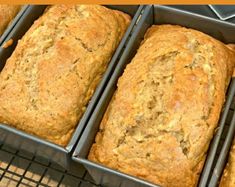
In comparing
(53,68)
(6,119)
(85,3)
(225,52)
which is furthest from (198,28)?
(6,119)

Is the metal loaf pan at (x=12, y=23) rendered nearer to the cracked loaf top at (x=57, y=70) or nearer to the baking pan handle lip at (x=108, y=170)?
the cracked loaf top at (x=57, y=70)

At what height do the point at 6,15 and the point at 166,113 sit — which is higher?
the point at 6,15

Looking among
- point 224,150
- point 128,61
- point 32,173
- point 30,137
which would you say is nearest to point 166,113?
point 224,150

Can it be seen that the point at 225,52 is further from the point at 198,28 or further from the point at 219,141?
the point at 219,141

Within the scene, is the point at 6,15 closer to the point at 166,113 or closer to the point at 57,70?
the point at 57,70

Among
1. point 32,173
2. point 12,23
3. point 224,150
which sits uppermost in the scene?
point 12,23

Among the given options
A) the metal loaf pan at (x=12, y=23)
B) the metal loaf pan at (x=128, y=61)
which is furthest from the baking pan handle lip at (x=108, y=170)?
the metal loaf pan at (x=12, y=23)
